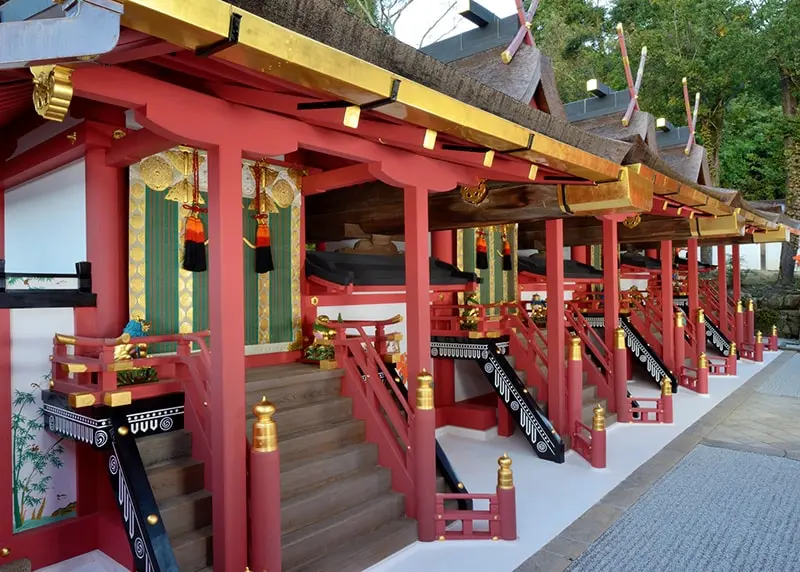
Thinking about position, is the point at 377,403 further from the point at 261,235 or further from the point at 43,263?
the point at 43,263

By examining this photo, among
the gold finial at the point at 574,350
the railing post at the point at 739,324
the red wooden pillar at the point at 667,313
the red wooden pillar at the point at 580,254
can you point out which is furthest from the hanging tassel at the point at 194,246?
the railing post at the point at 739,324

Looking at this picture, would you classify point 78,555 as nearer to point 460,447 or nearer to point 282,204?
point 282,204

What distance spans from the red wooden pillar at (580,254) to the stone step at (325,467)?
37.0 ft

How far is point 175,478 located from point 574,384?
5.06m

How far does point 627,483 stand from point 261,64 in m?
5.75

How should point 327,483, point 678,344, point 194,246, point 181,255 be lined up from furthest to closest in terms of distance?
point 678,344
point 181,255
point 194,246
point 327,483

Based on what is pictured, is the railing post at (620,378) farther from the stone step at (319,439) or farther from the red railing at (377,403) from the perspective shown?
the stone step at (319,439)

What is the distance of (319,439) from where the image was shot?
4.76m

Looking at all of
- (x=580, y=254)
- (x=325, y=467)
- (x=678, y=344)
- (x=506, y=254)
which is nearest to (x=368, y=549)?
(x=325, y=467)

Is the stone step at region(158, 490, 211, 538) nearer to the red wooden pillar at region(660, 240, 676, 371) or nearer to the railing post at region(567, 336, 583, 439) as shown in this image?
the railing post at region(567, 336, 583, 439)

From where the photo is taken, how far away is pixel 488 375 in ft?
25.1

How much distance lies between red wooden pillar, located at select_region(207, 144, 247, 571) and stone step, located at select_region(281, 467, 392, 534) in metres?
0.61


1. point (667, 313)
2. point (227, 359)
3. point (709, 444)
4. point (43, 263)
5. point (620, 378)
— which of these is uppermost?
point (43, 263)

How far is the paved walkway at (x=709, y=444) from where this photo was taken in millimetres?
4480
